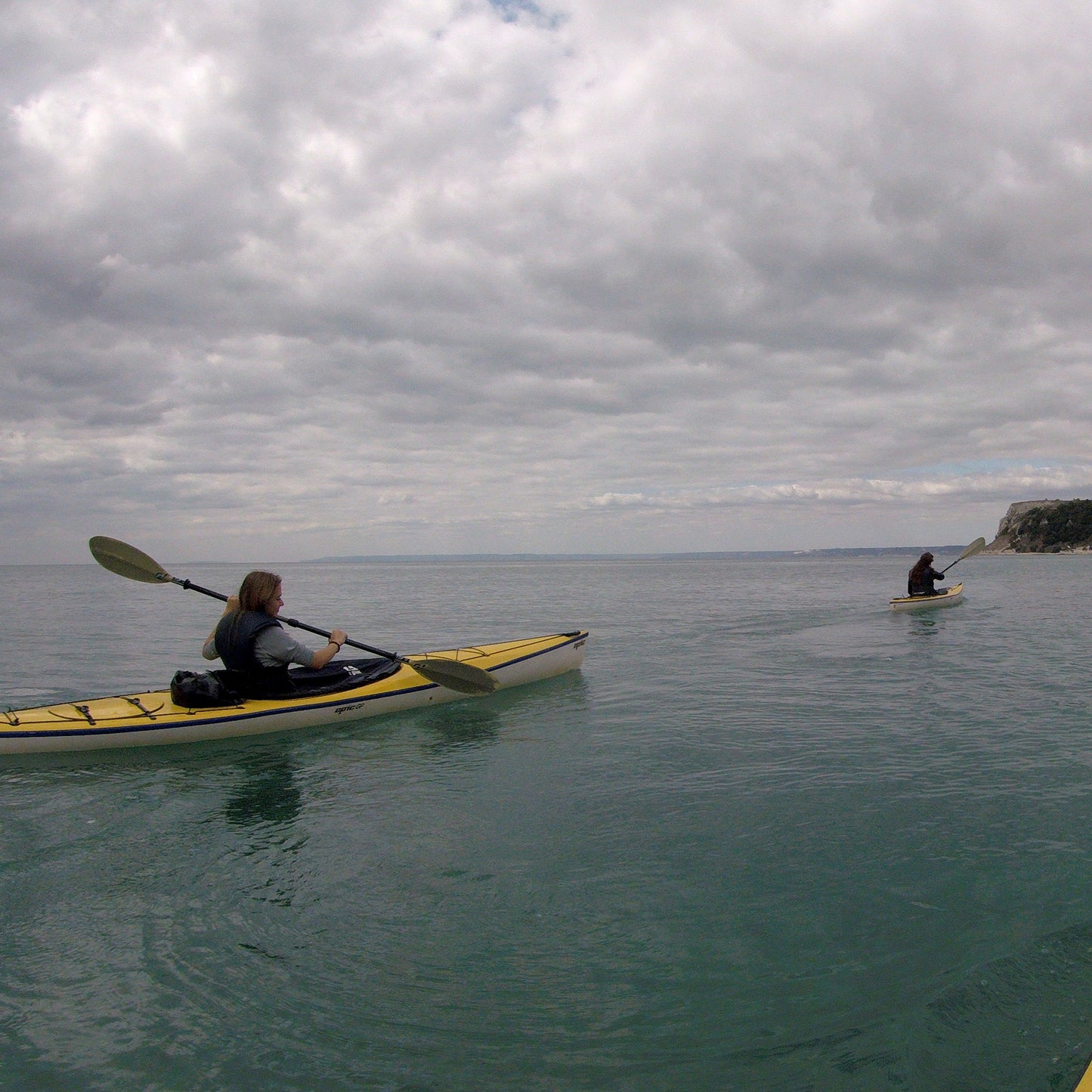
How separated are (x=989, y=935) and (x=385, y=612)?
30.4 meters

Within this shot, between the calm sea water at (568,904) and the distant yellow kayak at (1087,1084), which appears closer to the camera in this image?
the distant yellow kayak at (1087,1084)

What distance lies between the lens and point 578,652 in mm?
14430

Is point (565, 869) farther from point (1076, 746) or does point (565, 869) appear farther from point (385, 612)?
point (385, 612)

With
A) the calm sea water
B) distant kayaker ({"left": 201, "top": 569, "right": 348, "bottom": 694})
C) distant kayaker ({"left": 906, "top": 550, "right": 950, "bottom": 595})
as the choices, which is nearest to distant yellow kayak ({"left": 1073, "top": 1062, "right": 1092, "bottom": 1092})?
the calm sea water

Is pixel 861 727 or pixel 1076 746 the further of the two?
pixel 861 727

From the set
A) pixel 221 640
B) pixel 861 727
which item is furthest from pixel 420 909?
pixel 861 727

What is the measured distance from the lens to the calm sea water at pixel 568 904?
11.6ft

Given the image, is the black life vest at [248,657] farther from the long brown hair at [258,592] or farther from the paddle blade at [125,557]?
the paddle blade at [125,557]

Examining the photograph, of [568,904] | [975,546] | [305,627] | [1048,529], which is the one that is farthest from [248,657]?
[1048,529]

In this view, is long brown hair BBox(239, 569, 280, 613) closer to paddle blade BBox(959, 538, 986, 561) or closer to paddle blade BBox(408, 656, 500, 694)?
paddle blade BBox(408, 656, 500, 694)

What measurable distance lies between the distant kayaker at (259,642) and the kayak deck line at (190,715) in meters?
0.35

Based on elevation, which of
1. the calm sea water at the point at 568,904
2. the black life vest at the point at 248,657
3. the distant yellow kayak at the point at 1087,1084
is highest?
the black life vest at the point at 248,657

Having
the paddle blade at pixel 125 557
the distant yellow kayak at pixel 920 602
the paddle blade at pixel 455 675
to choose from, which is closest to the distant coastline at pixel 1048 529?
the distant yellow kayak at pixel 920 602

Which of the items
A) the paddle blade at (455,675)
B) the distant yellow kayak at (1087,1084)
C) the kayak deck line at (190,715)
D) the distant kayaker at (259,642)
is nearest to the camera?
the distant yellow kayak at (1087,1084)
